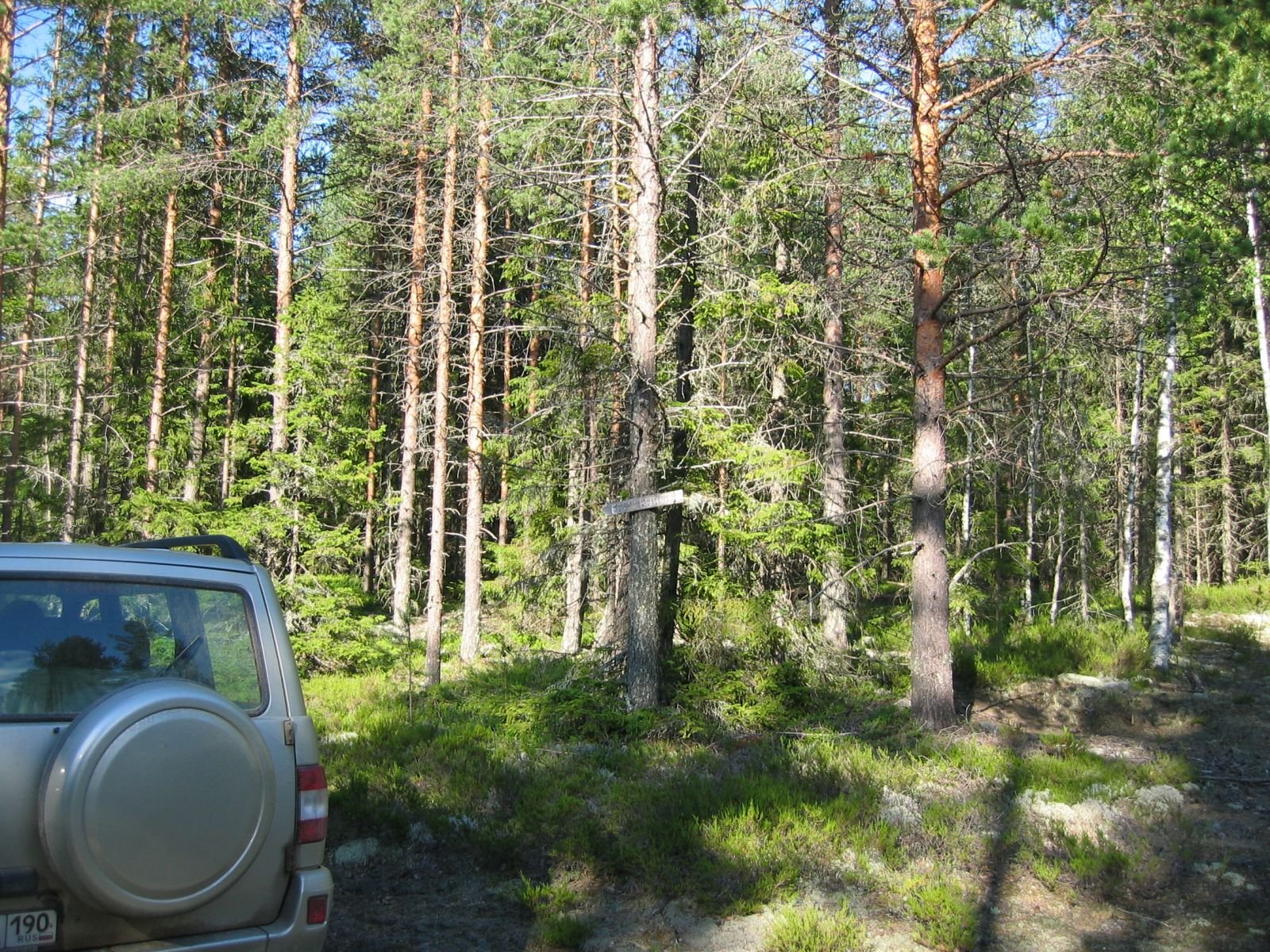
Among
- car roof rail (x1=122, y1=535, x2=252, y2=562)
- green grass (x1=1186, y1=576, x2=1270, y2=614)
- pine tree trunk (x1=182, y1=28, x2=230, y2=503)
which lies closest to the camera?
car roof rail (x1=122, y1=535, x2=252, y2=562)

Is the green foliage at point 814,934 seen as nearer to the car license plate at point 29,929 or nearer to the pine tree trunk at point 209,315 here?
the car license plate at point 29,929

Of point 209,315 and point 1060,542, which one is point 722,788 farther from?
point 1060,542

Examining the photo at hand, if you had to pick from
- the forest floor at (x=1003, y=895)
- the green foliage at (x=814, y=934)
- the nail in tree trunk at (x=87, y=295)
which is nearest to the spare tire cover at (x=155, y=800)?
the forest floor at (x=1003, y=895)

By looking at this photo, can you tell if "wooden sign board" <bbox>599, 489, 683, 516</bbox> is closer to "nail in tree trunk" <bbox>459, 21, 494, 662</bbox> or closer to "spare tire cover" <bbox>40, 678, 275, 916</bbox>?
"nail in tree trunk" <bbox>459, 21, 494, 662</bbox>

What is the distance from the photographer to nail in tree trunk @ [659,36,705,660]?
11602 millimetres

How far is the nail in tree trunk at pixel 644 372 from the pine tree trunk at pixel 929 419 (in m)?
2.85

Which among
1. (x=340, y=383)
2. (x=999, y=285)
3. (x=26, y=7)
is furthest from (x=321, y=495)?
(x=999, y=285)

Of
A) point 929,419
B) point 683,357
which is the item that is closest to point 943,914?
point 929,419

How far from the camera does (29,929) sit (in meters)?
2.97

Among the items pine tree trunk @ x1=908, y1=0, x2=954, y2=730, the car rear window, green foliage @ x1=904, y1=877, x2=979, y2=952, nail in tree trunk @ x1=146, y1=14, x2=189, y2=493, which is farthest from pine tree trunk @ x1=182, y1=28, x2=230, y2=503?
green foliage @ x1=904, y1=877, x2=979, y2=952

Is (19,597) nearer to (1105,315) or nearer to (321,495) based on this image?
(1105,315)

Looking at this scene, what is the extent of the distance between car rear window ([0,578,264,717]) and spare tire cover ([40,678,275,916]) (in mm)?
284

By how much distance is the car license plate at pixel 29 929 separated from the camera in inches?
115

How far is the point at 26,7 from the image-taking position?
14320mm
